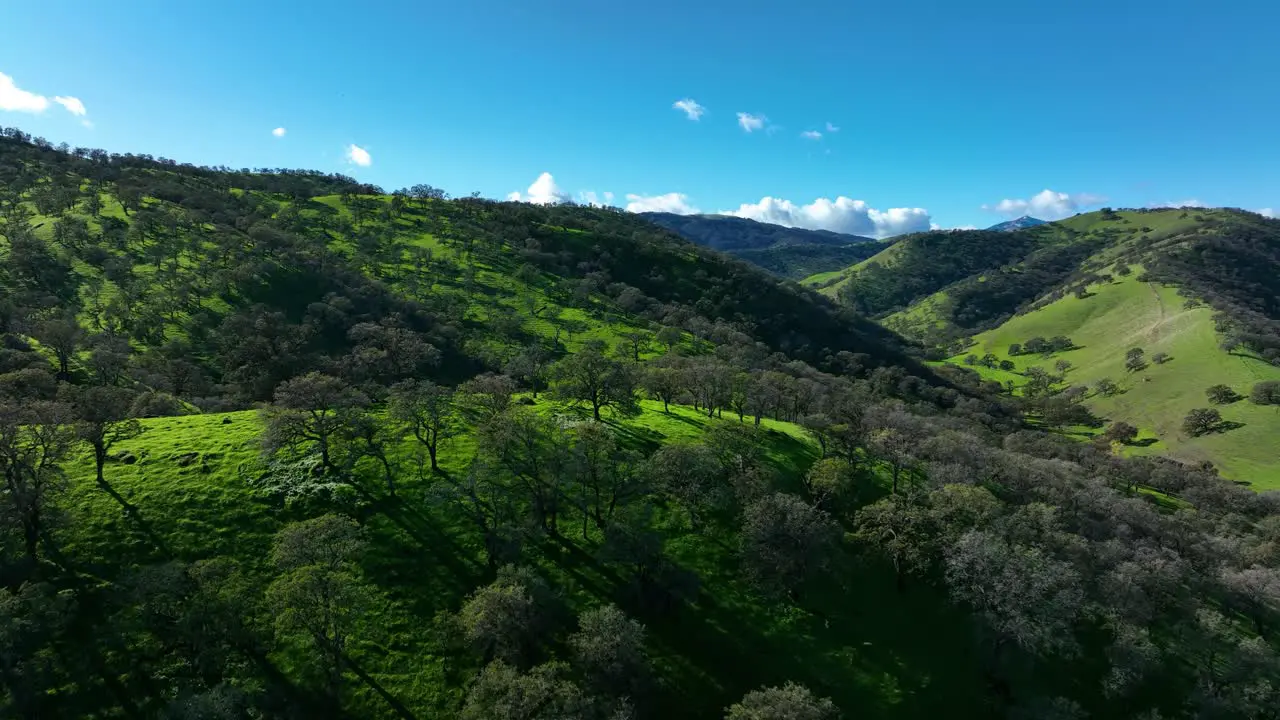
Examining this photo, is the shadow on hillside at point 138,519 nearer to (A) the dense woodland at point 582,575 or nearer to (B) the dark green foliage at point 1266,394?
(A) the dense woodland at point 582,575

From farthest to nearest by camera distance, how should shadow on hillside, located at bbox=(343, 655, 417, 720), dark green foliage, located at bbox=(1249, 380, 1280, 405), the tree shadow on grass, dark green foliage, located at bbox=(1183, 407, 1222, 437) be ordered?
dark green foliage, located at bbox=(1249, 380, 1280, 405) → dark green foliage, located at bbox=(1183, 407, 1222, 437) → the tree shadow on grass → shadow on hillside, located at bbox=(343, 655, 417, 720)

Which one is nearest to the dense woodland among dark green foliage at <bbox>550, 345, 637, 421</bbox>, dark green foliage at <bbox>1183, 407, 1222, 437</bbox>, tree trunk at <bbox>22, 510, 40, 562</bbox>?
tree trunk at <bbox>22, 510, 40, 562</bbox>

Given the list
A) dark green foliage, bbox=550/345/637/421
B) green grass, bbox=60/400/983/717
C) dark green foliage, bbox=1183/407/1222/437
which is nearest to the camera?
green grass, bbox=60/400/983/717

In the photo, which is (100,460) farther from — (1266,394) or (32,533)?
(1266,394)

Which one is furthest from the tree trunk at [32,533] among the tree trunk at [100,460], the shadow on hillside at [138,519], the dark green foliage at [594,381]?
the dark green foliage at [594,381]

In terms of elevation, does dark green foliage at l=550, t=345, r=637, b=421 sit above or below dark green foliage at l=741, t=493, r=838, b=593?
above

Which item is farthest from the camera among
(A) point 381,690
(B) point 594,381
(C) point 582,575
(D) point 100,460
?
(B) point 594,381

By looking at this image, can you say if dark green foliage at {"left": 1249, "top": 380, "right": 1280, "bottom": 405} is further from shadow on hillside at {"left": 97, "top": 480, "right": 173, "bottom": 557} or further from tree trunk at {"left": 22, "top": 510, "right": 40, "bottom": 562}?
tree trunk at {"left": 22, "top": 510, "right": 40, "bottom": 562}

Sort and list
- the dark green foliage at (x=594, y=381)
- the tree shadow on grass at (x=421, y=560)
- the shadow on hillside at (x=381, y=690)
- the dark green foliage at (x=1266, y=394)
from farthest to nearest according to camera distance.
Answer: the dark green foliage at (x=1266, y=394) → the dark green foliage at (x=594, y=381) → the tree shadow on grass at (x=421, y=560) → the shadow on hillside at (x=381, y=690)

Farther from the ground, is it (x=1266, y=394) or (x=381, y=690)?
(x=1266, y=394)

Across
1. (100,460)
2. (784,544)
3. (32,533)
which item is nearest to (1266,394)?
(784,544)

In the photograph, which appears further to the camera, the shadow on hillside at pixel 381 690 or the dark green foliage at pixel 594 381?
the dark green foliage at pixel 594 381
